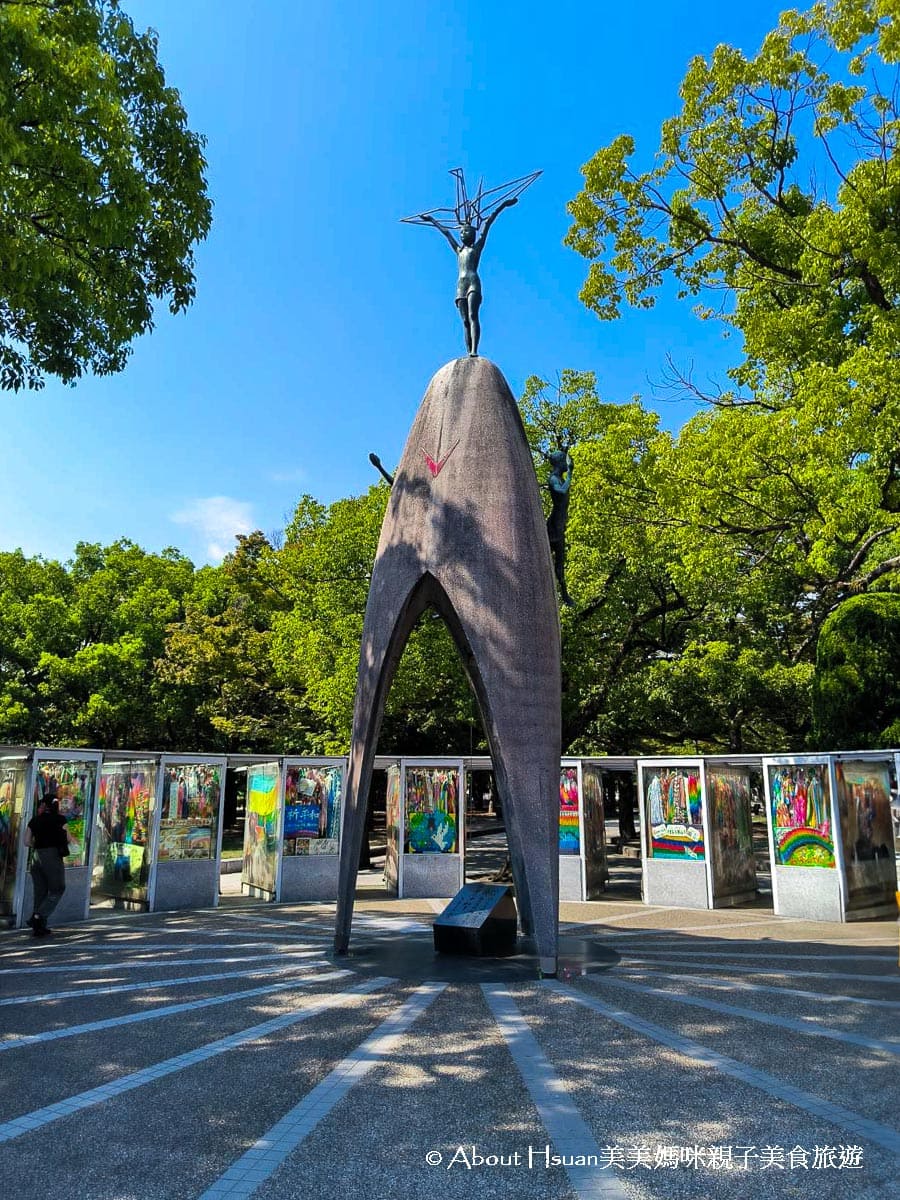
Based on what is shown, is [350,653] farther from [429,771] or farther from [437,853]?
[437,853]

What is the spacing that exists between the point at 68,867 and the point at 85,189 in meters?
9.56

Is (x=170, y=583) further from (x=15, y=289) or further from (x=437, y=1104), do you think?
(x=437, y=1104)

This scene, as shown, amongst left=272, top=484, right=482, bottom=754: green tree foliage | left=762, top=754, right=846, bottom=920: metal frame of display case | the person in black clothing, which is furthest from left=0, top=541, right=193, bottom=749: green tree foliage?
left=762, top=754, right=846, bottom=920: metal frame of display case

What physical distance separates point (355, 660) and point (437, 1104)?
14199mm

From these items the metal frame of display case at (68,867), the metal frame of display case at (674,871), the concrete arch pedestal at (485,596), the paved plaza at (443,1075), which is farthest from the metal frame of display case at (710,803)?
the metal frame of display case at (68,867)

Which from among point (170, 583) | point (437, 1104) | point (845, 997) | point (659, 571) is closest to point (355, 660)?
point (659, 571)

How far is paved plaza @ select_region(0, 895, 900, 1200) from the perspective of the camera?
4.10 m

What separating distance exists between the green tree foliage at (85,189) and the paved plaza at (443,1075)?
737 cm

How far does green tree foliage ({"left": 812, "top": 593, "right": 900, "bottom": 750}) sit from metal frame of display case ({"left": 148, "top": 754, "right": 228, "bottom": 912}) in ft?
39.2

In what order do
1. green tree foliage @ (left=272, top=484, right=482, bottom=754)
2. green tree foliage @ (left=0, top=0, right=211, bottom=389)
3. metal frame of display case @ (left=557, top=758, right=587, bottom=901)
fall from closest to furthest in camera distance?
1. green tree foliage @ (left=0, top=0, right=211, bottom=389)
2. metal frame of display case @ (left=557, top=758, right=587, bottom=901)
3. green tree foliage @ (left=272, top=484, right=482, bottom=754)

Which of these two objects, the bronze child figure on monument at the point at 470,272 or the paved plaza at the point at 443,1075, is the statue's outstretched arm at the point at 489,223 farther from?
the paved plaza at the point at 443,1075

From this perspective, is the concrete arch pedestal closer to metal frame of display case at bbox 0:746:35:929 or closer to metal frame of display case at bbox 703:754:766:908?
metal frame of display case at bbox 703:754:766:908

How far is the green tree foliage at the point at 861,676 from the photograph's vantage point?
51.6 ft

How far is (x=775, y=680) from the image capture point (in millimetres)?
17547
